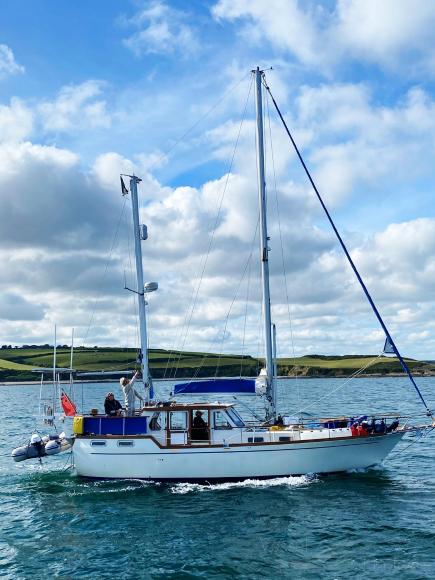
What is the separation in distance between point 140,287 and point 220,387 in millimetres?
5875

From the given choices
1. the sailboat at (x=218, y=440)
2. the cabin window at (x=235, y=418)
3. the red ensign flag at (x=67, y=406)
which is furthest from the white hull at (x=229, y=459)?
the red ensign flag at (x=67, y=406)

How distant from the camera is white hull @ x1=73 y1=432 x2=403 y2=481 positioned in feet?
78.8

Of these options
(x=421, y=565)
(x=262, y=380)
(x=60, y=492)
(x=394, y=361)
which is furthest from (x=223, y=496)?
(x=394, y=361)

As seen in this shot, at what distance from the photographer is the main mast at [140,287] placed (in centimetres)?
2561

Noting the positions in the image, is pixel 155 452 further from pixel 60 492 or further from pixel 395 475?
pixel 395 475

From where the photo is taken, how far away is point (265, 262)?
2620 cm

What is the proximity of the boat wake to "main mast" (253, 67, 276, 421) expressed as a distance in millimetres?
2919

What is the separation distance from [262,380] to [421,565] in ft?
36.7

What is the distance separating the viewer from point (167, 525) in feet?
64.0

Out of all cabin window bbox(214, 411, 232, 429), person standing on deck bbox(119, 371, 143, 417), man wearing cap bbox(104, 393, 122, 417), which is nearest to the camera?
cabin window bbox(214, 411, 232, 429)

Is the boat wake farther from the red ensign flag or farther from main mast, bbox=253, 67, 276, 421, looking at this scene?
the red ensign flag

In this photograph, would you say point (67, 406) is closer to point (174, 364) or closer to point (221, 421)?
point (221, 421)

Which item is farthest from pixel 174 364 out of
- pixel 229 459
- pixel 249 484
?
pixel 249 484

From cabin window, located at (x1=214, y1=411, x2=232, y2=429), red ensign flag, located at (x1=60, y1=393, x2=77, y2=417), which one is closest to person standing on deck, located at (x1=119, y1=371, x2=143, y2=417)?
red ensign flag, located at (x1=60, y1=393, x2=77, y2=417)
